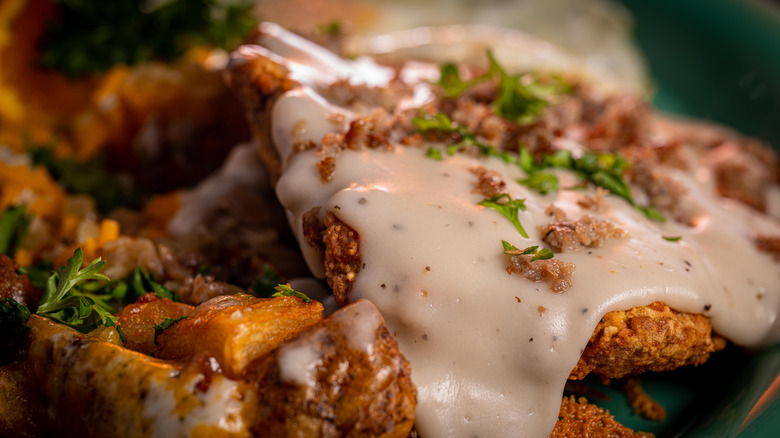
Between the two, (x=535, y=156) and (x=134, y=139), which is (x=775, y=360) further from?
(x=134, y=139)

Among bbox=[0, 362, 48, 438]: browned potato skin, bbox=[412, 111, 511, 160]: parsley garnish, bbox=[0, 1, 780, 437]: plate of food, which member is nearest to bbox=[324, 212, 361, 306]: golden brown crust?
bbox=[0, 1, 780, 437]: plate of food

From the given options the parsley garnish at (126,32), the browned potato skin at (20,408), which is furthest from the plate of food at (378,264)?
the parsley garnish at (126,32)

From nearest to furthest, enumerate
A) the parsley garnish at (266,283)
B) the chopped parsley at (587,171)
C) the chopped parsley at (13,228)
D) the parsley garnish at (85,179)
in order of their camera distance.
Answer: the parsley garnish at (266,283)
the chopped parsley at (587,171)
the chopped parsley at (13,228)
the parsley garnish at (85,179)

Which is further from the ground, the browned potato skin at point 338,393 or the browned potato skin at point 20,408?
the browned potato skin at point 338,393

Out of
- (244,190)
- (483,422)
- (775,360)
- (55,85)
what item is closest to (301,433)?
(483,422)

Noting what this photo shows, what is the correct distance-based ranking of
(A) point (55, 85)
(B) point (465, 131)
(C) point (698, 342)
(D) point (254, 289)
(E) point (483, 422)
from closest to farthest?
(E) point (483, 422), (C) point (698, 342), (D) point (254, 289), (B) point (465, 131), (A) point (55, 85)

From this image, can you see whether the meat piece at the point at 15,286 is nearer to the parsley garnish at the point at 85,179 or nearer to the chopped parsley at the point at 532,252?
the parsley garnish at the point at 85,179
